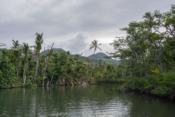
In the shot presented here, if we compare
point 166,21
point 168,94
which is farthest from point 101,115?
point 166,21

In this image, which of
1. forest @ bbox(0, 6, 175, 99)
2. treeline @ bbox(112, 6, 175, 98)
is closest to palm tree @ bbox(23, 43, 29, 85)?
forest @ bbox(0, 6, 175, 99)

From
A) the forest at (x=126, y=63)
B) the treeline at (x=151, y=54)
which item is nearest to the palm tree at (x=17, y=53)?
the forest at (x=126, y=63)

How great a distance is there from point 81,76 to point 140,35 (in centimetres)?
4176

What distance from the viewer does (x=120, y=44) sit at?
76.6 m

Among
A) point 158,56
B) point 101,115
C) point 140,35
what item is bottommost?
point 101,115

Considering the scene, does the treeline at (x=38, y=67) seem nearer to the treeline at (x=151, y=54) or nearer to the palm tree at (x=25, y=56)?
the palm tree at (x=25, y=56)

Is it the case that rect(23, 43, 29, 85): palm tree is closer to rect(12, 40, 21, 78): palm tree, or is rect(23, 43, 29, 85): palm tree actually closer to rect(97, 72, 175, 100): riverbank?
rect(12, 40, 21, 78): palm tree

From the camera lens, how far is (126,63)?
79.4m

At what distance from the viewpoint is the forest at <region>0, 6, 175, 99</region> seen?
192 ft

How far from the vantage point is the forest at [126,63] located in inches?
2302

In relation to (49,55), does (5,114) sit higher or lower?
lower

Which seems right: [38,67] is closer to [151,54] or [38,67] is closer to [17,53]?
[17,53]

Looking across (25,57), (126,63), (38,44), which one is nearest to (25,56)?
(25,57)

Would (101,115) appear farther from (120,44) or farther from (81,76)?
(81,76)
